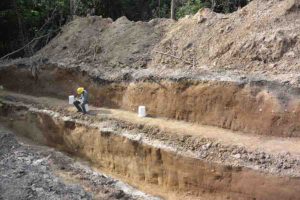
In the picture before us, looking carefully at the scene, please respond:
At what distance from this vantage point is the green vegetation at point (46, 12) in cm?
1908

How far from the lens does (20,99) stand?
16.4 meters

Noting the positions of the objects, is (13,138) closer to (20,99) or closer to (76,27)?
(20,99)

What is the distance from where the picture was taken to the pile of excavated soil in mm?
12086

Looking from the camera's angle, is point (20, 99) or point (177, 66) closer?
point (177, 66)

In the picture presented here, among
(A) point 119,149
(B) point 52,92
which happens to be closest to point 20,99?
(B) point 52,92

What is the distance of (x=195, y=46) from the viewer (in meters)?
14.1

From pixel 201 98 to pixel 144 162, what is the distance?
2588 millimetres

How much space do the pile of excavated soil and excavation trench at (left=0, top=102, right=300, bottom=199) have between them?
2.43 metres

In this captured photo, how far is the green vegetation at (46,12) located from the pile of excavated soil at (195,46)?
2339 millimetres

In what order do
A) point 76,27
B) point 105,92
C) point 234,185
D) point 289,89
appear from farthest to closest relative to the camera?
1. point 76,27
2. point 105,92
3. point 289,89
4. point 234,185

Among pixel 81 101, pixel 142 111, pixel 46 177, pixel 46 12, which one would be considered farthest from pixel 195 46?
pixel 46 12

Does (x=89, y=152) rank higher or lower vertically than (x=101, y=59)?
lower

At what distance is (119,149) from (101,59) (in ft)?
15.6

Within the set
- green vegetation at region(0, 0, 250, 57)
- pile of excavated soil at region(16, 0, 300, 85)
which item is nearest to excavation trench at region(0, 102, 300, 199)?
pile of excavated soil at region(16, 0, 300, 85)
